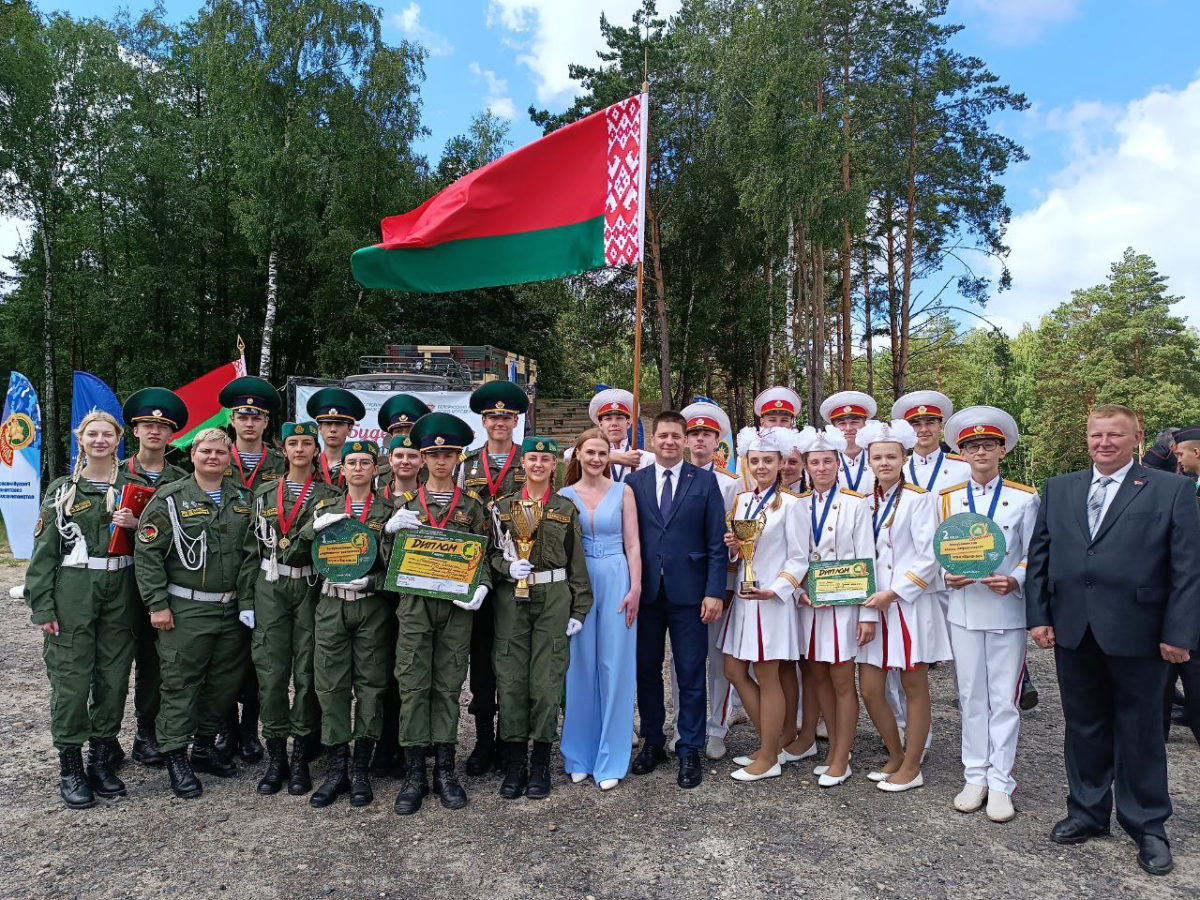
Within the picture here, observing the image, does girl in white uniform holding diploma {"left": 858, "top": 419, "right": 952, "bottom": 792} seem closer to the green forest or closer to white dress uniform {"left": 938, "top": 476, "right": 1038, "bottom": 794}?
white dress uniform {"left": 938, "top": 476, "right": 1038, "bottom": 794}

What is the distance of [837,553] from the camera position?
481cm

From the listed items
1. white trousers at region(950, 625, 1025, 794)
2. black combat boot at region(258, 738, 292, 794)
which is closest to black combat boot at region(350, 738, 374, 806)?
black combat boot at region(258, 738, 292, 794)

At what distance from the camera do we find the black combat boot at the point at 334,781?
180 inches

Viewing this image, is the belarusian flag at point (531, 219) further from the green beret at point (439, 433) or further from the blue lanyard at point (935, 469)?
the blue lanyard at point (935, 469)

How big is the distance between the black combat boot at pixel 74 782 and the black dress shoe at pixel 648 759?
330 centimetres

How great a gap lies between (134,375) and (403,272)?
25.4m

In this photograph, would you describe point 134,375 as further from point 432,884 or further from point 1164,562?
point 1164,562

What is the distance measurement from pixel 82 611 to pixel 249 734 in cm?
139

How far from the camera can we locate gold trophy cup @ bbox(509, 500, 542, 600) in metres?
4.63

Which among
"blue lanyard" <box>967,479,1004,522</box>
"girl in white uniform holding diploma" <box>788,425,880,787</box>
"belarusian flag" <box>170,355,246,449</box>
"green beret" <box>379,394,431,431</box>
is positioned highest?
"belarusian flag" <box>170,355,246,449</box>

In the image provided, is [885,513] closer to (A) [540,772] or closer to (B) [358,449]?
(A) [540,772]

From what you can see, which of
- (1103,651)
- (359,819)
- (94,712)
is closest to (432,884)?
(359,819)

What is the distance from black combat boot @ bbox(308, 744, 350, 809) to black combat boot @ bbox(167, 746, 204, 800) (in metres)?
0.73

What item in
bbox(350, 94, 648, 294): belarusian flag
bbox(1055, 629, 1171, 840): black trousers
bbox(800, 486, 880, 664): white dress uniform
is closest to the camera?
bbox(1055, 629, 1171, 840): black trousers
